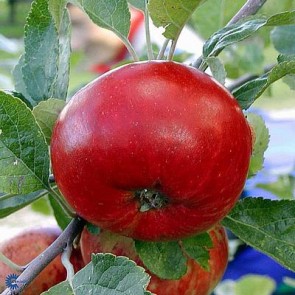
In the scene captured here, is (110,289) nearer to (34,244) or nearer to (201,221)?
(201,221)

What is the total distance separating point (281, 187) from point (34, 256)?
71 cm

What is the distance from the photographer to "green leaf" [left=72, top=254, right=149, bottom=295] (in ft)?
1.98

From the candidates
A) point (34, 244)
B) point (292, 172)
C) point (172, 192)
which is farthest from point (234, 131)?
point (292, 172)

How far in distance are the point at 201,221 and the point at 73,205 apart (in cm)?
11

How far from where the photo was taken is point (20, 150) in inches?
27.5

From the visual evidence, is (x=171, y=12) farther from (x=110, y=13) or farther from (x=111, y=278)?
(x=111, y=278)

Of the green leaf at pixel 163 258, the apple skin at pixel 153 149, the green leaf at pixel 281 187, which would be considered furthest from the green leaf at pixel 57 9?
the green leaf at pixel 281 187

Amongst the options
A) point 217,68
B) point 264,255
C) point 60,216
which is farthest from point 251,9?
point 264,255

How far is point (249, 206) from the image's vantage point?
761mm

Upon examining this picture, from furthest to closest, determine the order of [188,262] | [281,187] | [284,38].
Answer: [281,187] < [284,38] < [188,262]

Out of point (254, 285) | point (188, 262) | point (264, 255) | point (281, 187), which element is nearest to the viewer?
point (188, 262)

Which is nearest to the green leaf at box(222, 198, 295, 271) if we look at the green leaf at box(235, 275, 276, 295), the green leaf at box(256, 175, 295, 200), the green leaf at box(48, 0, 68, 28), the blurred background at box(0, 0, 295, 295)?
the blurred background at box(0, 0, 295, 295)

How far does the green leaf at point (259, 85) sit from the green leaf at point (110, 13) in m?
0.12

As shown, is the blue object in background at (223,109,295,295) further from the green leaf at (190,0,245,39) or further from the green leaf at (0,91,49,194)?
the green leaf at (0,91,49,194)
